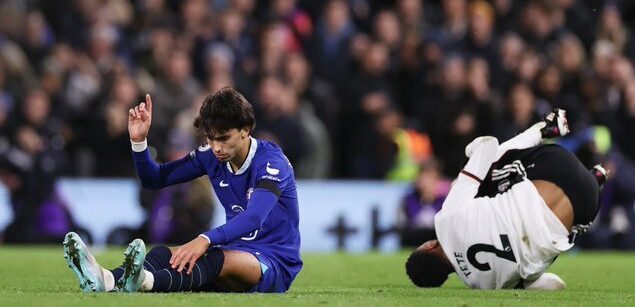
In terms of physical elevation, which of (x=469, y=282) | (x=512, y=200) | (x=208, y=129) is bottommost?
(x=469, y=282)

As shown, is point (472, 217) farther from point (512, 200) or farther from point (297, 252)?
point (297, 252)

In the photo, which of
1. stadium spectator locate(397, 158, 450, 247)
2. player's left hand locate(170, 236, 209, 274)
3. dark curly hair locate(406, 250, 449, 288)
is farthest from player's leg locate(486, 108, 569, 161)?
stadium spectator locate(397, 158, 450, 247)

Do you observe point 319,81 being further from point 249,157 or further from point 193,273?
point 193,273

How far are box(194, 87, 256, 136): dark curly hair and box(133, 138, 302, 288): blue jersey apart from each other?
1.08ft

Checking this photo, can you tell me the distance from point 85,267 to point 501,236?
3327 millimetres

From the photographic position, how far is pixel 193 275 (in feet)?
27.5

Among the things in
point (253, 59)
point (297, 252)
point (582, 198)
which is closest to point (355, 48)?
point (253, 59)

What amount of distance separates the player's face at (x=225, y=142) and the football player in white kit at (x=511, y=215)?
233cm

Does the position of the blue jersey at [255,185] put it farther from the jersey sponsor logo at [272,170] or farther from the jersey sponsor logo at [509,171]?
the jersey sponsor logo at [509,171]

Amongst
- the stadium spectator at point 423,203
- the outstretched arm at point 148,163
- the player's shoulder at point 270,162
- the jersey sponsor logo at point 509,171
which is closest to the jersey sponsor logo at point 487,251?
the jersey sponsor logo at point 509,171

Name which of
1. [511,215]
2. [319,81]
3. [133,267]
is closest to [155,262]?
[133,267]

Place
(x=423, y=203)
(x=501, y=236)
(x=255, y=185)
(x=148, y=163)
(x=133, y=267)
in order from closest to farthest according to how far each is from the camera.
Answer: (x=133, y=267)
(x=255, y=185)
(x=148, y=163)
(x=501, y=236)
(x=423, y=203)

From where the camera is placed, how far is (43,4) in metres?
20.3

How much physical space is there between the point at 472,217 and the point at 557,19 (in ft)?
33.5
